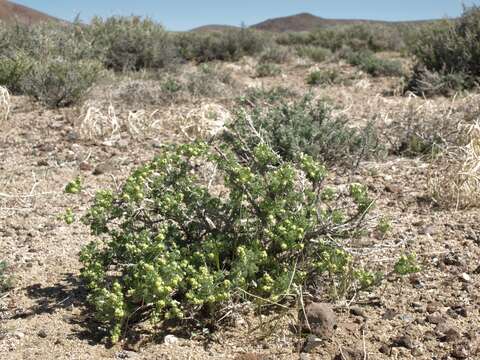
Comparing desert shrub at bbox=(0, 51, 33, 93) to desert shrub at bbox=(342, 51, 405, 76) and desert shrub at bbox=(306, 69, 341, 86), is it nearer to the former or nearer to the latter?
desert shrub at bbox=(306, 69, 341, 86)

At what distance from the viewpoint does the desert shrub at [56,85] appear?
6.62 meters

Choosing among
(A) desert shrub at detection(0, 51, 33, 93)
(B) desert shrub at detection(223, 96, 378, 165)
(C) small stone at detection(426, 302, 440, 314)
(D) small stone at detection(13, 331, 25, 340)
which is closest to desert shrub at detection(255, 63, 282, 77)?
(A) desert shrub at detection(0, 51, 33, 93)

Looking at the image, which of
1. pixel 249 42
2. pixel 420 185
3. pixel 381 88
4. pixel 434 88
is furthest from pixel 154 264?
pixel 249 42

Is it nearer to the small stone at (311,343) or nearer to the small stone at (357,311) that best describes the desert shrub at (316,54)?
the small stone at (357,311)

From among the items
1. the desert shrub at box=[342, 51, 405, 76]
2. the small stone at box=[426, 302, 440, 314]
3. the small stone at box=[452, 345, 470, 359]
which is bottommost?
the small stone at box=[452, 345, 470, 359]

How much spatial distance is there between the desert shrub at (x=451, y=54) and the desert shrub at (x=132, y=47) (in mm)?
4687

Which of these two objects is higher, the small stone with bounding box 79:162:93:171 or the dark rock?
the small stone with bounding box 79:162:93:171

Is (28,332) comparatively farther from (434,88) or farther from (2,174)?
(434,88)

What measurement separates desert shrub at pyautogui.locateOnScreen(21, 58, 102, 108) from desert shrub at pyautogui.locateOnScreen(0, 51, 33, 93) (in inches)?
17.5

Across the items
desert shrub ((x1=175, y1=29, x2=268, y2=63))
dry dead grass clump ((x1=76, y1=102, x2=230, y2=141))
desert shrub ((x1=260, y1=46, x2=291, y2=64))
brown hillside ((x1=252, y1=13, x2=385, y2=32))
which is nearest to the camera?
dry dead grass clump ((x1=76, y1=102, x2=230, y2=141))

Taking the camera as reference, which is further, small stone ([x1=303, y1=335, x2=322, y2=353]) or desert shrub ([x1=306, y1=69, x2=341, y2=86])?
desert shrub ([x1=306, y1=69, x2=341, y2=86])

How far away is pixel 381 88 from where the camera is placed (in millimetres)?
9680

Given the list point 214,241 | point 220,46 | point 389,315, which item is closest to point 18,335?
point 214,241

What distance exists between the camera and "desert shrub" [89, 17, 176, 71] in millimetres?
11336
